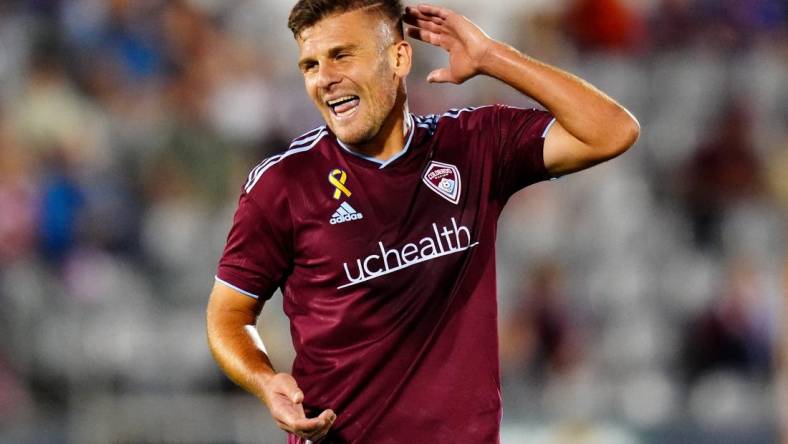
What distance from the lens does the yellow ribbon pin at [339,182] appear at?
434 centimetres

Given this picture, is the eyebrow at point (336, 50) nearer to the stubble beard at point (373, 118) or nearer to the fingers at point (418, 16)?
the stubble beard at point (373, 118)

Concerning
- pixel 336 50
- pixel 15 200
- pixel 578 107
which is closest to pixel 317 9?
pixel 336 50

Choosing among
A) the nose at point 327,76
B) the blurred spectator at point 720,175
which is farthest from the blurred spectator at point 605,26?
the nose at point 327,76

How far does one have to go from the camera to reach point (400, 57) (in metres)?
4.48

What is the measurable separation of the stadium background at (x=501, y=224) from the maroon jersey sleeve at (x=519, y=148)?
14.3ft

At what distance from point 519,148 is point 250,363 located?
118 centimetres

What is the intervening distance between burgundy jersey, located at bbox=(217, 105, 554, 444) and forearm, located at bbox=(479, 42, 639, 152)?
16 centimetres

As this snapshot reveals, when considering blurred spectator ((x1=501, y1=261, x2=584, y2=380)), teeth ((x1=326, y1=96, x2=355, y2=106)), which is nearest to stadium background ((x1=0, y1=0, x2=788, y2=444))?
blurred spectator ((x1=501, y1=261, x2=584, y2=380))

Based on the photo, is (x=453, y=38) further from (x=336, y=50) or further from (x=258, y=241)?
(x=258, y=241)

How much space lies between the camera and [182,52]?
35.9ft

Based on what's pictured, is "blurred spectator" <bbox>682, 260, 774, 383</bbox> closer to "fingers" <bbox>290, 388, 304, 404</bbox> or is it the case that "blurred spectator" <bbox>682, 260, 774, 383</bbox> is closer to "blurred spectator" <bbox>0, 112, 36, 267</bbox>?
"blurred spectator" <bbox>0, 112, 36, 267</bbox>

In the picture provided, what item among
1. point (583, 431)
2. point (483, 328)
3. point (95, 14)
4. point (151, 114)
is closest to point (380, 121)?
point (483, 328)

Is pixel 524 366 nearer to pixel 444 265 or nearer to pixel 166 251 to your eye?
pixel 166 251

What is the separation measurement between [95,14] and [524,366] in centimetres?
476
